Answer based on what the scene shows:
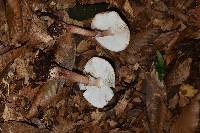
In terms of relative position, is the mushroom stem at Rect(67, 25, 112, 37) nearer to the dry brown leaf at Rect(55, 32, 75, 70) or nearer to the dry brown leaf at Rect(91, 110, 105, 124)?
the dry brown leaf at Rect(55, 32, 75, 70)

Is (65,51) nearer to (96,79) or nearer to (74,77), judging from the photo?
(74,77)

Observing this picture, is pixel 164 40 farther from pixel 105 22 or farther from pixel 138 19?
pixel 105 22

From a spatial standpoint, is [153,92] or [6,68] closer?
[153,92]

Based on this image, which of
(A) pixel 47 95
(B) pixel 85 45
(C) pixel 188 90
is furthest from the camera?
(B) pixel 85 45

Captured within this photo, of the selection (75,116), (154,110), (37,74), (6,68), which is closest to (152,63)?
(154,110)

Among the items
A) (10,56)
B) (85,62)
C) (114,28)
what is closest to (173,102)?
(114,28)

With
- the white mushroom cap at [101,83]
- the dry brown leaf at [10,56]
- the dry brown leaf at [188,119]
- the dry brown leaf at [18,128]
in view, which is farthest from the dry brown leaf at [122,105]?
the dry brown leaf at [10,56]

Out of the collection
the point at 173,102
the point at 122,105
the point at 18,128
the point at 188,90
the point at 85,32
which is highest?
the point at 85,32
